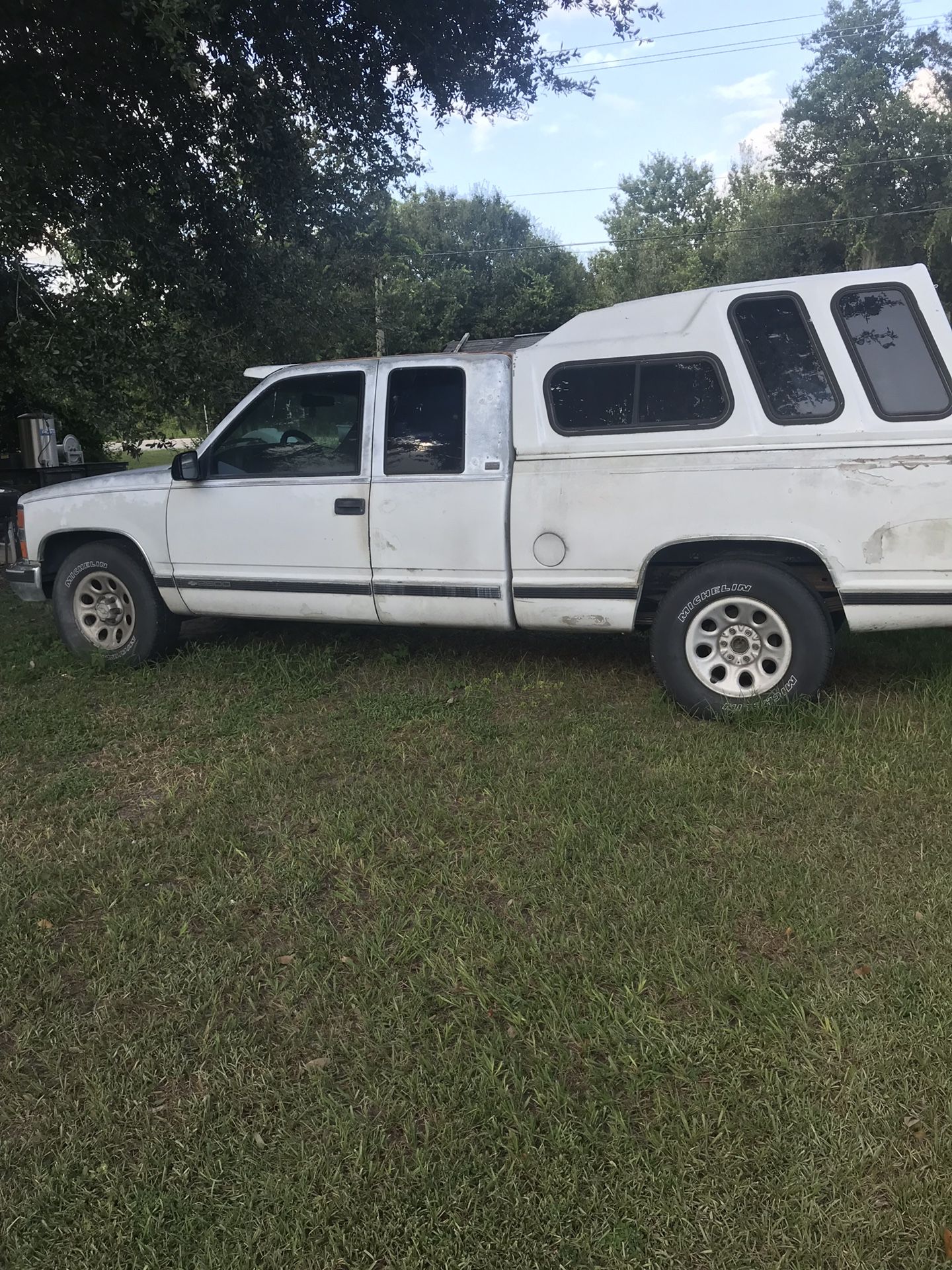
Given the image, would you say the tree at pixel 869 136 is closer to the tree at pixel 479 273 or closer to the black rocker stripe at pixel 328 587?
the tree at pixel 479 273

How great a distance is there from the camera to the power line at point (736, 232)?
1152 inches

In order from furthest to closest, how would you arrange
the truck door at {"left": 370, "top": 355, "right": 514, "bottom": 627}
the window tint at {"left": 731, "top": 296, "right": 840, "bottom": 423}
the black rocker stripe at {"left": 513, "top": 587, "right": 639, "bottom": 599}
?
the truck door at {"left": 370, "top": 355, "right": 514, "bottom": 627} → the black rocker stripe at {"left": 513, "top": 587, "right": 639, "bottom": 599} → the window tint at {"left": 731, "top": 296, "right": 840, "bottom": 423}

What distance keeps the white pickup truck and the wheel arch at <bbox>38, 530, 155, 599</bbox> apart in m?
0.04

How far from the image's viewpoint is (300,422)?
17.8 feet

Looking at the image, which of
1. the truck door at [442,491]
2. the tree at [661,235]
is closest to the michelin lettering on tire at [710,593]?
the truck door at [442,491]

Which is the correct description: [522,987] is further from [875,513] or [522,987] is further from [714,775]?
[875,513]

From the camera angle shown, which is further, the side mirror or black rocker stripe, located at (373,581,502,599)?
the side mirror

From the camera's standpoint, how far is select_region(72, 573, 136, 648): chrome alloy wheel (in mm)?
5887

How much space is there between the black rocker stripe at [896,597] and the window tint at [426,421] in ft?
6.83

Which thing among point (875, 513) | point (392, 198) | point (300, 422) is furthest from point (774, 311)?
point (392, 198)

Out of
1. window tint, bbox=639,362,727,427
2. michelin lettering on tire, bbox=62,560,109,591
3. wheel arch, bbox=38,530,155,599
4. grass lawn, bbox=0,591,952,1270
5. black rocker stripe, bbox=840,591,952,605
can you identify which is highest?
window tint, bbox=639,362,727,427

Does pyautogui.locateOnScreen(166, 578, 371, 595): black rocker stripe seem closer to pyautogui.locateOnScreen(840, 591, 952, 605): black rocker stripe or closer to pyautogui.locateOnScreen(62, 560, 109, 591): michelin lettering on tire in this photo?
pyautogui.locateOnScreen(62, 560, 109, 591): michelin lettering on tire

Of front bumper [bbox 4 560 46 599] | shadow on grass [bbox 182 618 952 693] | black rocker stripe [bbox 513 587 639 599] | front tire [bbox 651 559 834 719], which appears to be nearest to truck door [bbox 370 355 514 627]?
black rocker stripe [bbox 513 587 639 599]

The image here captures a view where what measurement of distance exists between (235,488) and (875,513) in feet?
11.4
